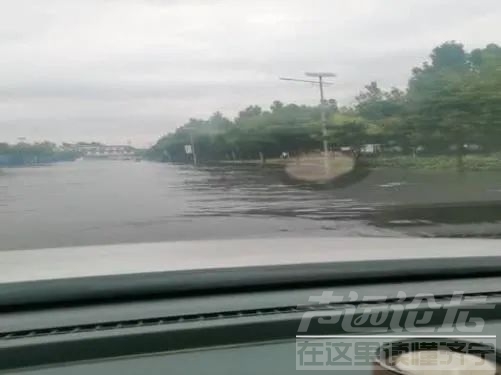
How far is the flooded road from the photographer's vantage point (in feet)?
19.8

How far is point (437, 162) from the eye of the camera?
917 centimetres

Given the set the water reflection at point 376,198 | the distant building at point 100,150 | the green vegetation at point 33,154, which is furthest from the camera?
the water reflection at point 376,198

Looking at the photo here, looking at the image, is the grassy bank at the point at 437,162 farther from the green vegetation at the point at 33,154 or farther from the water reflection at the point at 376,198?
the green vegetation at the point at 33,154

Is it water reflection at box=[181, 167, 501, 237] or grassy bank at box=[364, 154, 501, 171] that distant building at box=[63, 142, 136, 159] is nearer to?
water reflection at box=[181, 167, 501, 237]

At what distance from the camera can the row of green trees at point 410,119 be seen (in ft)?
25.6

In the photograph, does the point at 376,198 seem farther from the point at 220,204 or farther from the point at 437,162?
the point at 220,204

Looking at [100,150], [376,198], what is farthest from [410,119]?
[100,150]

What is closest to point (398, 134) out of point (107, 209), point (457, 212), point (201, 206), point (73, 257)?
point (457, 212)

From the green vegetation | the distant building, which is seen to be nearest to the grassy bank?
the distant building

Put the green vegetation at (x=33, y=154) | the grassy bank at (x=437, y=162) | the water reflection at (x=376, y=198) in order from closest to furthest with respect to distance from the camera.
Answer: the green vegetation at (x=33, y=154) → the water reflection at (x=376, y=198) → the grassy bank at (x=437, y=162)

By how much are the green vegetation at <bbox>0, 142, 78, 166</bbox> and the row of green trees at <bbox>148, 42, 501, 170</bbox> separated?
157 centimetres

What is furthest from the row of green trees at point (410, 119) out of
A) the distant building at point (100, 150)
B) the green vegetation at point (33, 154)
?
the green vegetation at point (33, 154)

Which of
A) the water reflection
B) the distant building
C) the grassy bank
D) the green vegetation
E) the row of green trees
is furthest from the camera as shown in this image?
the grassy bank

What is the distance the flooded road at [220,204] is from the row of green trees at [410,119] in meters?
0.39
